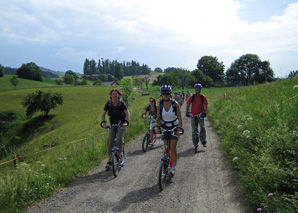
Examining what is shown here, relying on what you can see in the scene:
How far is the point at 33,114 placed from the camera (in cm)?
4909

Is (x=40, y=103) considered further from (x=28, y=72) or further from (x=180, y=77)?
(x=28, y=72)

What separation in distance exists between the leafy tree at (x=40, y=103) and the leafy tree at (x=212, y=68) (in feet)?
231

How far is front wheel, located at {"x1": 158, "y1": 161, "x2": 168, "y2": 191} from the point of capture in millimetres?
4908

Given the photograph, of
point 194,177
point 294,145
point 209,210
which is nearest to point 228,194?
point 209,210

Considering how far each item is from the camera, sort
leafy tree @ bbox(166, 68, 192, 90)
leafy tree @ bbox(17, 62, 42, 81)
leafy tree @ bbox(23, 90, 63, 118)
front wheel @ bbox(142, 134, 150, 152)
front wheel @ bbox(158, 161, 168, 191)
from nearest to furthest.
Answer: front wheel @ bbox(158, 161, 168, 191) → front wheel @ bbox(142, 134, 150, 152) → leafy tree @ bbox(23, 90, 63, 118) → leafy tree @ bbox(166, 68, 192, 90) → leafy tree @ bbox(17, 62, 42, 81)

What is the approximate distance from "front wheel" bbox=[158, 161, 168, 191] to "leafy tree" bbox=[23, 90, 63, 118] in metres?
47.9

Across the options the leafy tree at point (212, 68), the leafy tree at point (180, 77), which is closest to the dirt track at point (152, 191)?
the leafy tree at point (180, 77)

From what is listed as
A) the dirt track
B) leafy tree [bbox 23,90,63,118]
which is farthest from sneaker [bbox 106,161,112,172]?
leafy tree [bbox 23,90,63,118]

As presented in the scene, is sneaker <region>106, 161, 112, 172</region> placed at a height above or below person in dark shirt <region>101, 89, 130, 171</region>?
below

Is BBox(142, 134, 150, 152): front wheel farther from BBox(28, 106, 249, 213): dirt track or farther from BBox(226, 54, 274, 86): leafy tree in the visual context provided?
BBox(226, 54, 274, 86): leafy tree

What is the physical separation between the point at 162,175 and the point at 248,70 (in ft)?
275

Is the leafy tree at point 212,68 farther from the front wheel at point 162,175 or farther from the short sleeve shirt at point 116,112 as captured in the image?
the front wheel at point 162,175

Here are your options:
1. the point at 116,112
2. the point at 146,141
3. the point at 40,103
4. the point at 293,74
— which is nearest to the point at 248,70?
the point at 40,103

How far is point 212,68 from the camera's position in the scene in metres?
96.4
